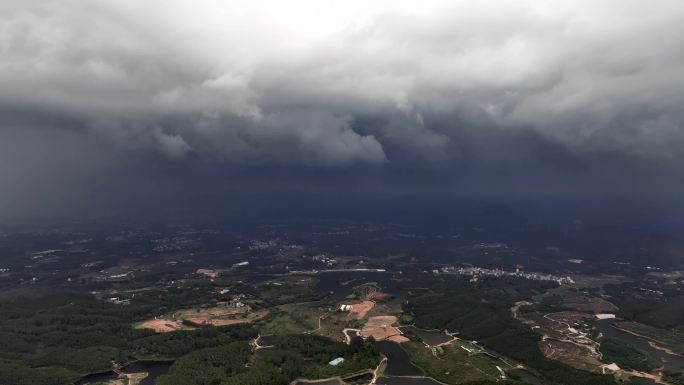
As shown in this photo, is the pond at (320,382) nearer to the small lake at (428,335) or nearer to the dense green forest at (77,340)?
the dense green forest at (77,340)

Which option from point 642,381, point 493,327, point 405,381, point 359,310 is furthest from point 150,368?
point 642,381

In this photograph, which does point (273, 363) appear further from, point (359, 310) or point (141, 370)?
point (359, 310)

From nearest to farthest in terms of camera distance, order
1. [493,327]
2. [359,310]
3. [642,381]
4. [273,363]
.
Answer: [642,381]
[273,363]
[493,327]
[359,310]

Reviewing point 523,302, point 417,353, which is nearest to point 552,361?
point 417,353

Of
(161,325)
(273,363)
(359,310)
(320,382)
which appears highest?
(273,363)

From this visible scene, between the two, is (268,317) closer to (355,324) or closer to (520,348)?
(355,324)

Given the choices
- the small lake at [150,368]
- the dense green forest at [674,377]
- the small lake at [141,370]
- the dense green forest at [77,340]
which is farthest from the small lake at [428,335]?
the small lake at [141,370]
